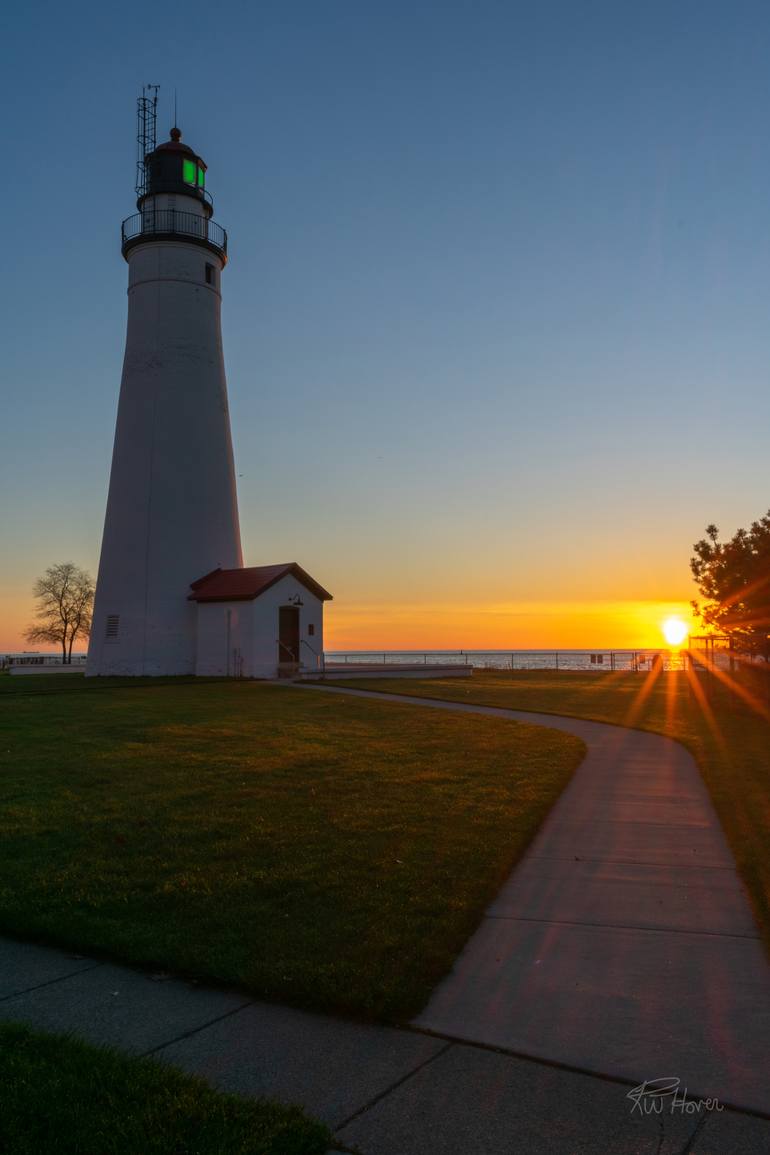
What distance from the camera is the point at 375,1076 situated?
375 centimetres

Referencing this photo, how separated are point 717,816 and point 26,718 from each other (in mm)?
14271

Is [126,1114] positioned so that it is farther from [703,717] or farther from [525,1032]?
[703,717]

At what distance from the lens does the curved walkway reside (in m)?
3.94

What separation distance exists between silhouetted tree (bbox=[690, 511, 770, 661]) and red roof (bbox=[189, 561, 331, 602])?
14.4 metres

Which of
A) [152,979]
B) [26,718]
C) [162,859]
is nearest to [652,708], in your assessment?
[26,718]

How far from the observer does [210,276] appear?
32812 mm

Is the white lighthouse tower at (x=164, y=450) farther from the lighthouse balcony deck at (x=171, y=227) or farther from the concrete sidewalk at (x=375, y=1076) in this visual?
the concrete sidewalk at (x=375, y=1076)

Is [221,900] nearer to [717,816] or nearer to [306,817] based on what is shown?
[306,817]

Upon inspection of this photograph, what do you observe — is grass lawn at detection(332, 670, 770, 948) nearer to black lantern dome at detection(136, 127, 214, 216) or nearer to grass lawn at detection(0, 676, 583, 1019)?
grass lawn at detection(0, 676, 583, 1019)

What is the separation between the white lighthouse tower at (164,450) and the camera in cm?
3125

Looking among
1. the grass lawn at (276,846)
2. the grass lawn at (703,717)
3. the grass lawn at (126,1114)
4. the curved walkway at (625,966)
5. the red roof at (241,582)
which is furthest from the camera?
the red roof at (241,582)

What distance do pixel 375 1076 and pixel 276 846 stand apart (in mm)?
3807

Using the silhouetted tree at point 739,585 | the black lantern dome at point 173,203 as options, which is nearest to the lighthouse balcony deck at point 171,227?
the black lantern dome at point 173,203

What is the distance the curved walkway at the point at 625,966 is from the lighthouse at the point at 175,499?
23560 mm
